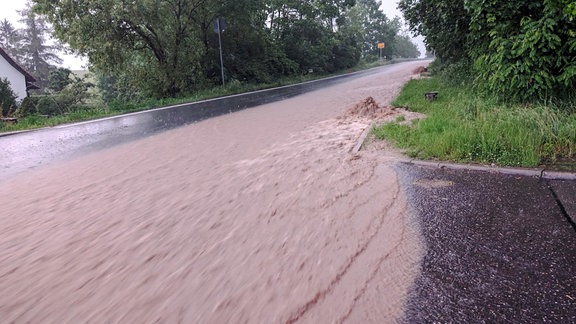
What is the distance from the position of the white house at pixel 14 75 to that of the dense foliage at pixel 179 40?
20.2 ft

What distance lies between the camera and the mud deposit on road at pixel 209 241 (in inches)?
85.9

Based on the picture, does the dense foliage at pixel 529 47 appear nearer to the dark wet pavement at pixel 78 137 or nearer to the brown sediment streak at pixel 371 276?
the brown sediment streak at pixel 371 276

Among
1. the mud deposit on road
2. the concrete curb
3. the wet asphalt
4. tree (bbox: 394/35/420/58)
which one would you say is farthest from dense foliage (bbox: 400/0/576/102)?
tree (bbox: 394/35/420/58)

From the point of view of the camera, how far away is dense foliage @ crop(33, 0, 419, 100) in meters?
15.4

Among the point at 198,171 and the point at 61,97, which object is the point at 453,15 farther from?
the point at 61,97

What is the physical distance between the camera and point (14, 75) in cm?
2909

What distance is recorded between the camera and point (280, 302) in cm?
219

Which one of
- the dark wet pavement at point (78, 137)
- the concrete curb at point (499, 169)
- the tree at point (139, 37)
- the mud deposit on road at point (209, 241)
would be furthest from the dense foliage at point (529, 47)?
the tree at point (139, 37)

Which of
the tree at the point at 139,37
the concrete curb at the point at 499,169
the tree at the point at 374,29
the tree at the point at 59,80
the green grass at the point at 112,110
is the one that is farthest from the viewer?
the tree at the point at 374,29

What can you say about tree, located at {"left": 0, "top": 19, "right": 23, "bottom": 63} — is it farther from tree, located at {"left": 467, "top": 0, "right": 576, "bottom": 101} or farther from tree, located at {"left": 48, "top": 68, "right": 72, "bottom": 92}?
tree, located at {"left": 467, "top": 0, "right": 576, "bottom": 101}

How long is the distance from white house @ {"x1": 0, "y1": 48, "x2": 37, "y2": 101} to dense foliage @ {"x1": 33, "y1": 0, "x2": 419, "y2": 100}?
20.2 feet

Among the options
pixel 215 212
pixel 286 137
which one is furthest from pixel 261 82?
pixel 215 212

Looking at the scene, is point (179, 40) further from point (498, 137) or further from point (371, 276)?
point (371, 276)

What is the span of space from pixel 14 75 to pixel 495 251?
3669 cm
